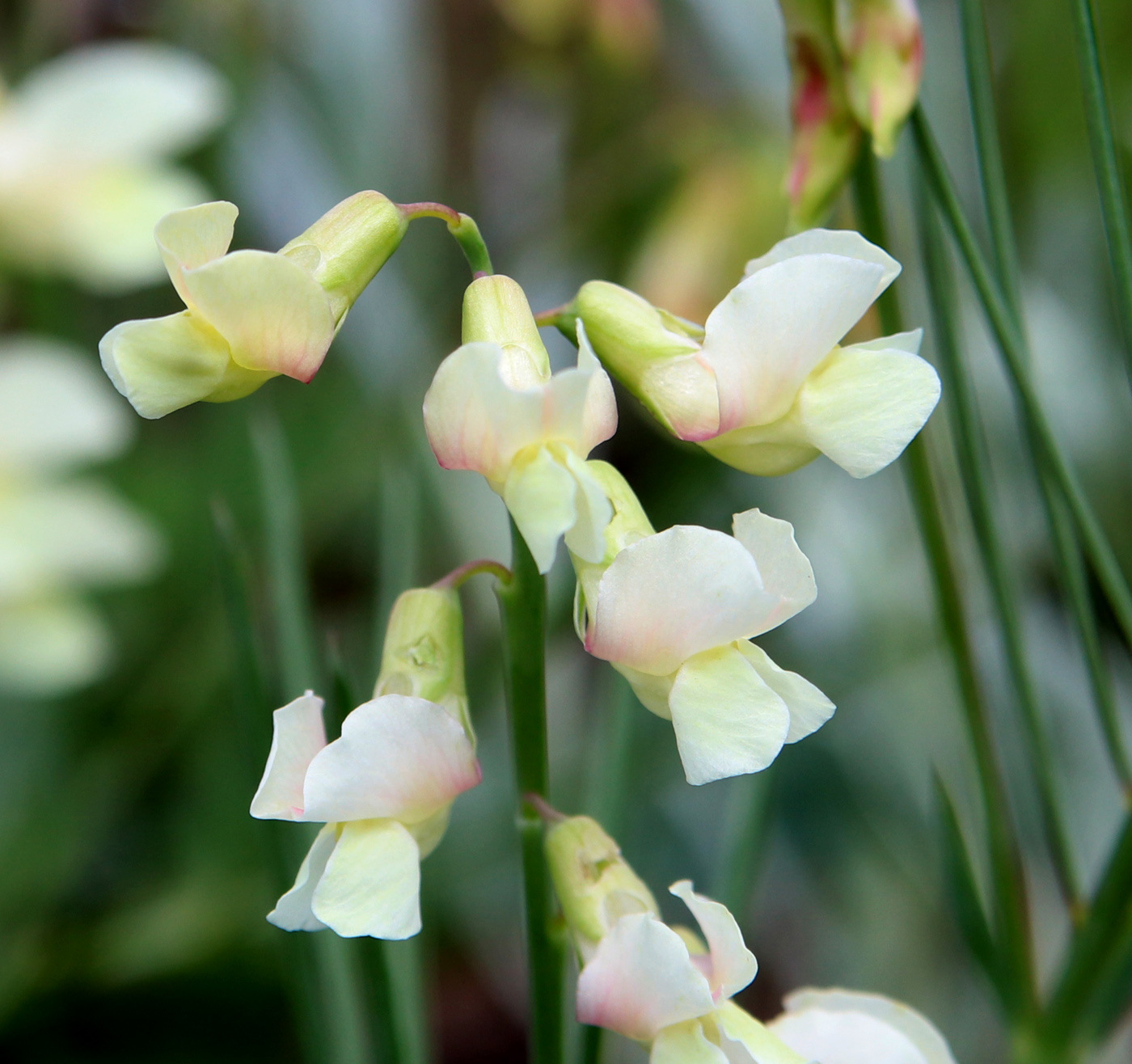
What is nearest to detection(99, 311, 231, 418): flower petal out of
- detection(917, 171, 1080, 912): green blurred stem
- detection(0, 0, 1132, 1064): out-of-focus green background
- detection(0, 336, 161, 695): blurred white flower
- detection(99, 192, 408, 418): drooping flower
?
detection(99, 192, 408, 418): drooping flower

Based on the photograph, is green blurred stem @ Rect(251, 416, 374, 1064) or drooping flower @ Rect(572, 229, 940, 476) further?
green blurred stem @ Rect(251, 416, 374, 1064)

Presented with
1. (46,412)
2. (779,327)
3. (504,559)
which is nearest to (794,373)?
(779,327)

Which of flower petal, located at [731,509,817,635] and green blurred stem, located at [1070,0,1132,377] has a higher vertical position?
green blurred stem, located at [1070,0,1132,377]

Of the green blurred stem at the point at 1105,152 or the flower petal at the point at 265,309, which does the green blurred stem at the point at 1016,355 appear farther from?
the flower petal at the point at 265,309

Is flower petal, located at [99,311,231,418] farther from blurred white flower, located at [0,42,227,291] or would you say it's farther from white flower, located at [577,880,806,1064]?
blurred white flower, located at [0,42,227,291]

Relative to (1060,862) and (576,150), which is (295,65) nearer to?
(576,150)
